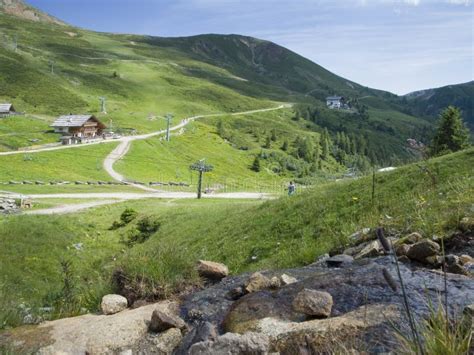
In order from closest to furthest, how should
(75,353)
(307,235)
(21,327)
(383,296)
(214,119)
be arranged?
(383,296) < (75,353) < (21,327) < (307,235) < (214,119)

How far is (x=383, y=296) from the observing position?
5.73 m

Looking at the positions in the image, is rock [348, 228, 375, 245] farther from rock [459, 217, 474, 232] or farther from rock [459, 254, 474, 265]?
rock [459, 254, 474, 265]

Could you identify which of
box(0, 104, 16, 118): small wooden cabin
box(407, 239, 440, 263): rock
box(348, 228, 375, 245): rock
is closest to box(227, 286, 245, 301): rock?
box(407, 239, 440, 263): rock

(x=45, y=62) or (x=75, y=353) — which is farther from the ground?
(x=45, y=62)

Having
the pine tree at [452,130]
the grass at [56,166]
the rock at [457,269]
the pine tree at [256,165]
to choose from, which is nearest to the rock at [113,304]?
the rock at [457,269]

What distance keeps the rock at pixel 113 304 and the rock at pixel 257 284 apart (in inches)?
97.1

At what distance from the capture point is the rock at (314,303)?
5.72 meters

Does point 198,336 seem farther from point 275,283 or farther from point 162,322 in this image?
point 275,283

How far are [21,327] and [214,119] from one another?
17806 cm

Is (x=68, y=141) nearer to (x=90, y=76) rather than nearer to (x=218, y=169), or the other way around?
(x=218, y=169)

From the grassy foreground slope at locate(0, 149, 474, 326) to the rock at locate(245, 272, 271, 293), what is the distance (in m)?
1.60

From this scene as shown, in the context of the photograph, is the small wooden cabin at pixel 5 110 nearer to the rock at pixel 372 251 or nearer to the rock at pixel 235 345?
the rock at pixel 372 251

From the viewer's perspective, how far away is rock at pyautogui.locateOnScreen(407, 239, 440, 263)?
7.30 metres

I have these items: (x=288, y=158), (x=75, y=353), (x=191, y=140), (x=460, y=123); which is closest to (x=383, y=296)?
(x=75, y=353)
